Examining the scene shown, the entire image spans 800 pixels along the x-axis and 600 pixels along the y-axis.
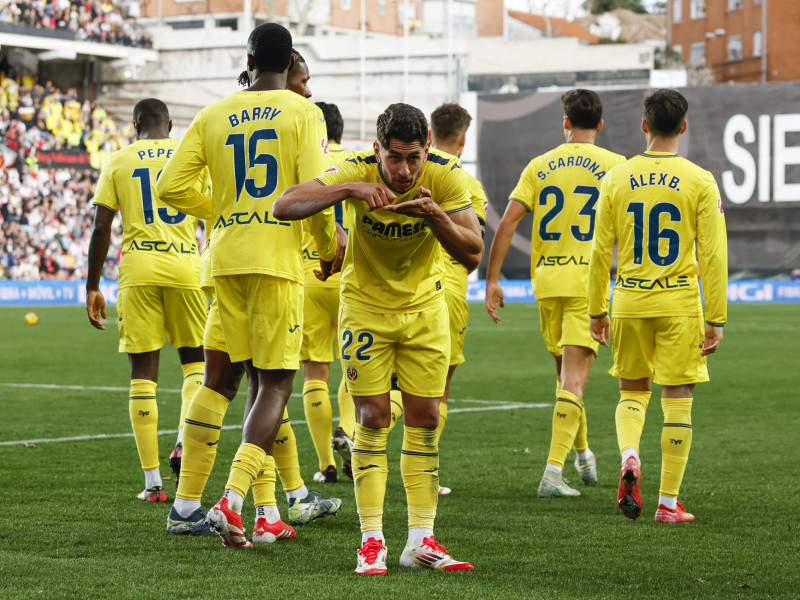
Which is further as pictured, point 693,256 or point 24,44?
point 24,44

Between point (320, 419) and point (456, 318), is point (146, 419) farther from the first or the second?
point (456, 318)

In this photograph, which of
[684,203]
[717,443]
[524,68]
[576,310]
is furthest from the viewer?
[524,68]

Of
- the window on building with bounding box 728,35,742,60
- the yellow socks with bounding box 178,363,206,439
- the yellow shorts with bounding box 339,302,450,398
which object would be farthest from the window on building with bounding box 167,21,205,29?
the yellow shorts with bounding box 339,302,450,398

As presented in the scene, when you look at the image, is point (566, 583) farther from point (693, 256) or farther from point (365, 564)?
point (693, 256)

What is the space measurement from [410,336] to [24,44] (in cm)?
3372

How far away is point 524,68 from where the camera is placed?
44.9 metres

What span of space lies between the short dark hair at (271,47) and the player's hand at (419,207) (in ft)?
4.05

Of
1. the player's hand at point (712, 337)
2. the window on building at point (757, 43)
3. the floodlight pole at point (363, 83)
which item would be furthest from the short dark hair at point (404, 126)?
the window on building at point (757, 43)

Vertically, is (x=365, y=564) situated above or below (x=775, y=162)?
below

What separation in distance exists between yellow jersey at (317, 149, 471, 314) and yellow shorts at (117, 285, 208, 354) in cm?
192

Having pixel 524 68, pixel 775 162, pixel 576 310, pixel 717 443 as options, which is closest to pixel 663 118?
pixel 576 310

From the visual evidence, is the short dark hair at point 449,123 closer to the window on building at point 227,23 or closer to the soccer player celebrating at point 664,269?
the soccer player celebrating at point 664,269

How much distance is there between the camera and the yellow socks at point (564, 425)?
6.54 metres

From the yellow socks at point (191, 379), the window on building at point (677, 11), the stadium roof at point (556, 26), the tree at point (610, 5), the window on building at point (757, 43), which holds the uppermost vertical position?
the tree at point (610, 5)
